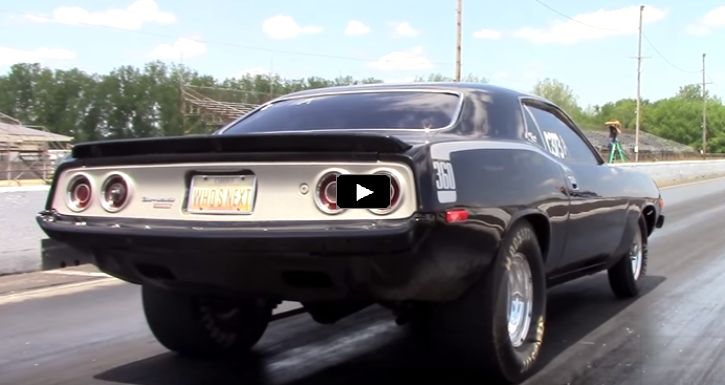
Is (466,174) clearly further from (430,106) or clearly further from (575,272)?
(575,272)

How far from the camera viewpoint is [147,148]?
3889mm

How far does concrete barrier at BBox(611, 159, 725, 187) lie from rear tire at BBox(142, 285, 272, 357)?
21488mm

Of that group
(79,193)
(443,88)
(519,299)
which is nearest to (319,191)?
(79,193)

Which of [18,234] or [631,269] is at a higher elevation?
[18,234]

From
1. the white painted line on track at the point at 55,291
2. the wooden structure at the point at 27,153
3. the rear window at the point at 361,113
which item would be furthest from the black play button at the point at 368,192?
the wooden structure at the point at 27,153

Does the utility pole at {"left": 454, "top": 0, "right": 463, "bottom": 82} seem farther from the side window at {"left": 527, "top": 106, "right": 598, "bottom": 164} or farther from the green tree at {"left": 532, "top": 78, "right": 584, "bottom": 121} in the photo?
the green tree at {"left": 532, "top": 78, "right": 584, "bottom": 121}

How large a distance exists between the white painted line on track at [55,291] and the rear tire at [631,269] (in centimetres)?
467

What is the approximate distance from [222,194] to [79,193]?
0.89 meters

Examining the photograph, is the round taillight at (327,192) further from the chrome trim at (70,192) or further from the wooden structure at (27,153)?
the wooden structure at (27,153)

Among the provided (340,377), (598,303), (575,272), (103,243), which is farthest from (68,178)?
(598,303)

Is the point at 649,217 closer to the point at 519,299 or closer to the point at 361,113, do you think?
the point at 519,299

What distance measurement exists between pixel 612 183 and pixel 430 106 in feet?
6.66

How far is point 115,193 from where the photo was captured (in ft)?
13.0

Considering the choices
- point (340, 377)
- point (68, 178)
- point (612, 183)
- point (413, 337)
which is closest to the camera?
point (68, 178)
